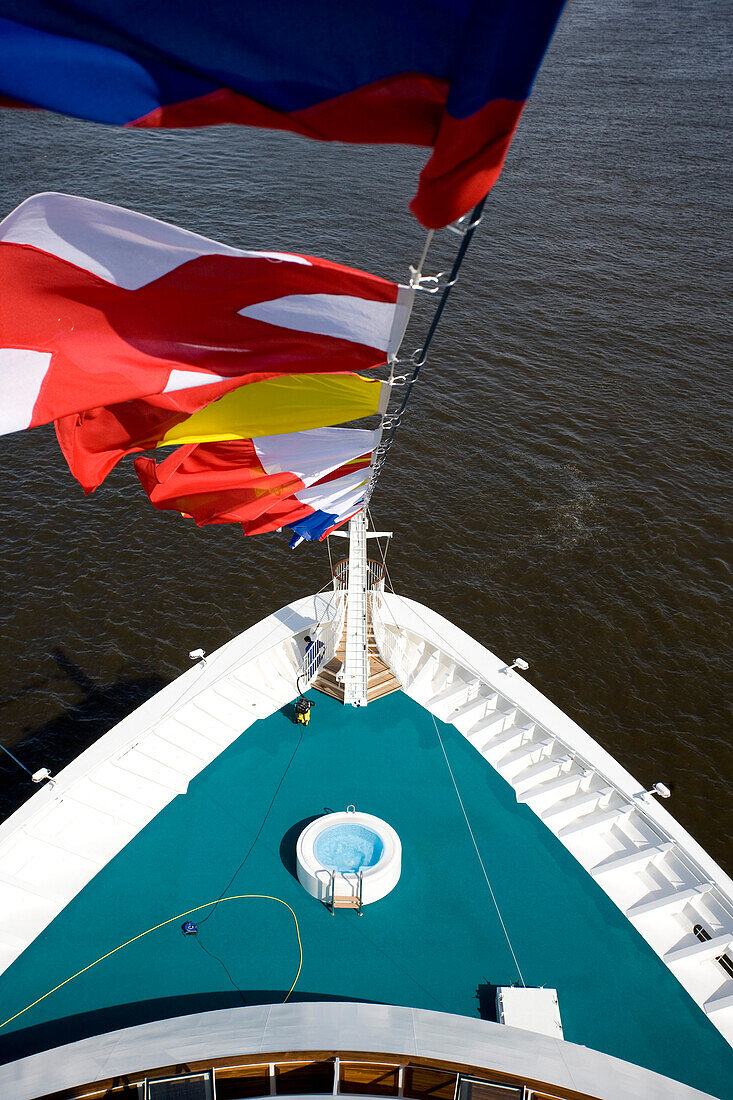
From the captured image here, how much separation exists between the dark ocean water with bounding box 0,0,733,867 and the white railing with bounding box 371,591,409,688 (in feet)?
27.8

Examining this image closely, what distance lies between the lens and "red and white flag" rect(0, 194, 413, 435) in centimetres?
966

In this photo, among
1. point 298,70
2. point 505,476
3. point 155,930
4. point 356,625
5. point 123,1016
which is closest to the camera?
point 298,70

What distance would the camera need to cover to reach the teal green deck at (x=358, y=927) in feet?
42.0

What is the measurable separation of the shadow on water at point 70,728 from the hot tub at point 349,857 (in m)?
10.6

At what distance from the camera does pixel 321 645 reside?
60.4ft

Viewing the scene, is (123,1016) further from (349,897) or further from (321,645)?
(321,645)

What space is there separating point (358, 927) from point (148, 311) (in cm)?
1059

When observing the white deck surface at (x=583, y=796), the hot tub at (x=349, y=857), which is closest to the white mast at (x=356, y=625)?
the white deck surface at (x=583, y=796)

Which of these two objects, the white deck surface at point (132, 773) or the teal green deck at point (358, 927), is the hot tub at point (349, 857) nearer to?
the teal green deck at point (358, 927)

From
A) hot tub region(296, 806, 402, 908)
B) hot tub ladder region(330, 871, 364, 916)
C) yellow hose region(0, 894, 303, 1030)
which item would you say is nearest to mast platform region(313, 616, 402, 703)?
hot tub region(296, 806, 402, 908)

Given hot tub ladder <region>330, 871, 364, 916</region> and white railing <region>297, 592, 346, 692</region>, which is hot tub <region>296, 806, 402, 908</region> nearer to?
hot tub ladder <region>330, 871, 364, 916</region>

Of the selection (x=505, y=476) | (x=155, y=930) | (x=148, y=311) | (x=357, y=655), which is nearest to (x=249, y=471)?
(x=148, y=311)

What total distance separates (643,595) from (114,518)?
19.5 metres

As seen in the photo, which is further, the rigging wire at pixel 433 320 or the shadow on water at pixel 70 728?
the shadow on water at pixel 70 728
